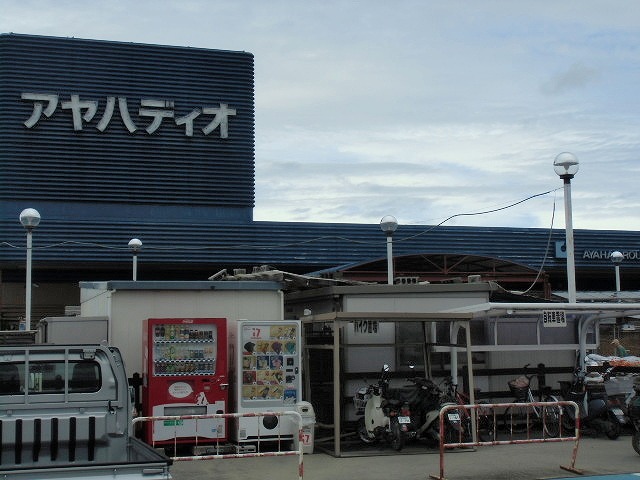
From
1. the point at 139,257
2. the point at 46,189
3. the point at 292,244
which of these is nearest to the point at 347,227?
the point at 292,244

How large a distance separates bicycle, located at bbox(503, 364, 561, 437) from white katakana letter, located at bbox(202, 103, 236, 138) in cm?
2048

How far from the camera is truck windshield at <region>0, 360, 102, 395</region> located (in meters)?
9.73

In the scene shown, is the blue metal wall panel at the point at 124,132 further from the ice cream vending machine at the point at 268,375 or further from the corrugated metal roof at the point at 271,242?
the ice cream vending machine at the point at 268,375

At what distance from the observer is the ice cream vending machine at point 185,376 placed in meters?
14.0

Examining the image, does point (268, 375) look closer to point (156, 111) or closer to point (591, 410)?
point (591, 410)

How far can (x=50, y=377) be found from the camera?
9844mm

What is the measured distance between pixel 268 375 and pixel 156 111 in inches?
844

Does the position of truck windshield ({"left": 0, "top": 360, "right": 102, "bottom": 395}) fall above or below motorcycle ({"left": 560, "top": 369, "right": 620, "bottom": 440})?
above

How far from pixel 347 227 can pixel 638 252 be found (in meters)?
12.7

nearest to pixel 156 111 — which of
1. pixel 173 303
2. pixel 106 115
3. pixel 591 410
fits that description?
pixel 106 115

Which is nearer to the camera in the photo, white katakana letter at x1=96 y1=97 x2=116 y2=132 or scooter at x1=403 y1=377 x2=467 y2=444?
scooter at x1=403 y1=377 x2=467 y2=444

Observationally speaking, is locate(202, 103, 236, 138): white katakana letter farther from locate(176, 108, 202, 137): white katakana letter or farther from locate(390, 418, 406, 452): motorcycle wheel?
locate(390, 418, 406, 452): motorcycle wheel

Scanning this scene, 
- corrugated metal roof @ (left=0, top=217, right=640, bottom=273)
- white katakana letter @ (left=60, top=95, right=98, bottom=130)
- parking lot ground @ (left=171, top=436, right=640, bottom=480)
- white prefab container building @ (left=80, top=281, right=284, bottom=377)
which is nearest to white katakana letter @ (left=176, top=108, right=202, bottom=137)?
white katakana letter @ (left=60, top=95, right=98, bottom=130)

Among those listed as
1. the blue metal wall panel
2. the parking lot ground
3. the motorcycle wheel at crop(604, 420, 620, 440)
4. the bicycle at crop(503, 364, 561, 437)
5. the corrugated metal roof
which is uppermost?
the blue metal wall panel
